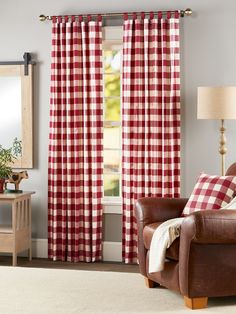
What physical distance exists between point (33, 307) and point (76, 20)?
2.98 m

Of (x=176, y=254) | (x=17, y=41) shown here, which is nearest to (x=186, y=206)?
(x=176, y=254)

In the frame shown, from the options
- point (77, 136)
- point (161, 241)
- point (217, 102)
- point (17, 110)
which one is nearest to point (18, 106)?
point (17, 110)

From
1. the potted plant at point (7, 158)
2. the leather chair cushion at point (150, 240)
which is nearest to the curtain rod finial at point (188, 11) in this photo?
the potted plant at point (7, 158)

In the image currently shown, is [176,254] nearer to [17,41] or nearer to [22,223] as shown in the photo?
[22,223]

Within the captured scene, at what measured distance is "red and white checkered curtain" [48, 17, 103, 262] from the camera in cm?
637

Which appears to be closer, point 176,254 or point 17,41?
point 176,254

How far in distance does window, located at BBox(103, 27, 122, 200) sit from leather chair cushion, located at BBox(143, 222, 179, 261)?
1635 mm

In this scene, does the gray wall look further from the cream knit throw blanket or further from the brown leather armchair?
the brown leather armchair

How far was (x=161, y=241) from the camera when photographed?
4.61 m

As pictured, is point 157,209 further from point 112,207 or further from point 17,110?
point 17,110

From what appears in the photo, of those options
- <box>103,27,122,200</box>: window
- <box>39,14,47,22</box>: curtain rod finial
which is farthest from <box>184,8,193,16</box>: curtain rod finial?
<box>39,14,47,22</box>: curtain rod finial

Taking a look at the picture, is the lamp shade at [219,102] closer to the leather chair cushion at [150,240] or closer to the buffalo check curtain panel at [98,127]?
the buffalo check curtain panel at [98,127]

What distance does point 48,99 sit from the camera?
21.6 feet

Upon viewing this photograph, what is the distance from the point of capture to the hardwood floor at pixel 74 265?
20.0 ft
